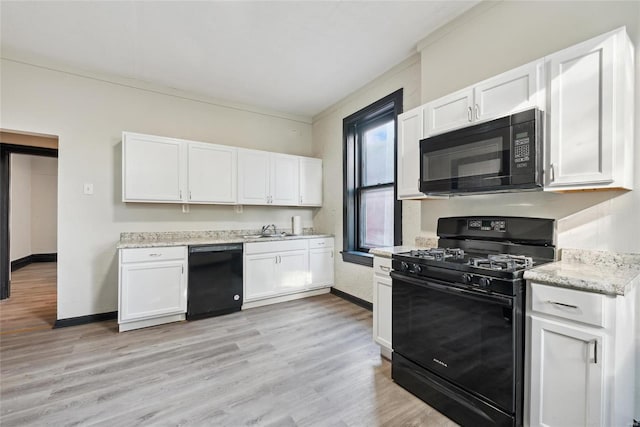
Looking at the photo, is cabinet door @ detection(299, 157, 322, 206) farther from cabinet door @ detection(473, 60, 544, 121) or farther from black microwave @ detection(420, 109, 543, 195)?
cabinet door @ detection(473, 60, 544, 121)

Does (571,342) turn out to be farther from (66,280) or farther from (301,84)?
(66,280)

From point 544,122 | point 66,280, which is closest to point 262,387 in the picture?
point 544,122

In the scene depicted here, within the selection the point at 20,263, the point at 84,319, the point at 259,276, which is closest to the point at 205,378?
the point at 259,276

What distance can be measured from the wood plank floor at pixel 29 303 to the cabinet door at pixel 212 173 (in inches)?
83.8

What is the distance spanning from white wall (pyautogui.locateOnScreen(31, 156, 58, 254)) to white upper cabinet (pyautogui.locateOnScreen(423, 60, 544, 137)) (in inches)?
334

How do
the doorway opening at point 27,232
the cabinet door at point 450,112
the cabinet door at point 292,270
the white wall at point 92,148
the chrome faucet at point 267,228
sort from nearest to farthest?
the cabinet door at point 450,112
the white wall at point 92,148
the doorway opening at point 27,232
the cabinet door at point 292,270
the chrome faucet at point 267,228

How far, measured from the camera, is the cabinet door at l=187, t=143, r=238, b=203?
11.3ft

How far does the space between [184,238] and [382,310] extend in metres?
2.67

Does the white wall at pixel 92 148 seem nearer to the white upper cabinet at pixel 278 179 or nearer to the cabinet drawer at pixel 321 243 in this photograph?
the white upper cabinet at pixel 278 179

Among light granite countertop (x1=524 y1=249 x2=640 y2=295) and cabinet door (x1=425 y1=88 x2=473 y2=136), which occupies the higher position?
cabinet door (x1=425 y1=88 x2=473 y2=136)

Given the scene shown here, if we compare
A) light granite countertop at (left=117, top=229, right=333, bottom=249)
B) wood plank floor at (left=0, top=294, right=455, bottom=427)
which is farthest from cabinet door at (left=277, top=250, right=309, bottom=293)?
wood plank floor at (left=0, top=294, right=455, bottom=427)

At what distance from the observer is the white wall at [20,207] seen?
18.8 ft

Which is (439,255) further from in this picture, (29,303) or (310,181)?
(29,303)

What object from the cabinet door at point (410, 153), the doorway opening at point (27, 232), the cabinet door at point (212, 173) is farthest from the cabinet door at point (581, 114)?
the doorway opening at point (27, 232)
